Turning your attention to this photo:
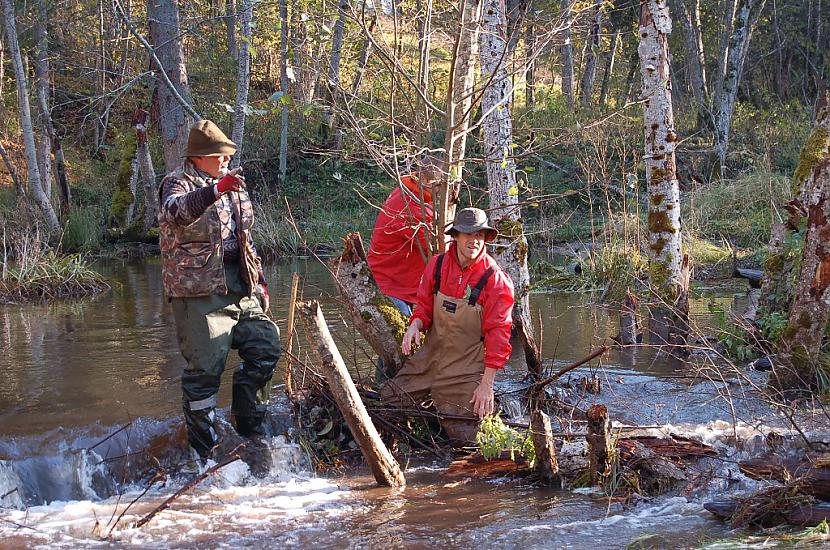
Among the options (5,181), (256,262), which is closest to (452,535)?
(256,262)

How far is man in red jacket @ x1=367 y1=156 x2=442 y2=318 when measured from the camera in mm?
6912

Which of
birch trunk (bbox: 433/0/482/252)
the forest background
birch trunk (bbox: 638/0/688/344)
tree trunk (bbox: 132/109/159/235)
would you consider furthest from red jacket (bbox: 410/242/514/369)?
tree trunk (bbox: 132/109/159/235)

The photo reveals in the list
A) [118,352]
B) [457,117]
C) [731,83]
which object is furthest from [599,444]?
[731,83]

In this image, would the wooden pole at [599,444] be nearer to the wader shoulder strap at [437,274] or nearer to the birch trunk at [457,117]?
the wader shoulder strap at [437,274]

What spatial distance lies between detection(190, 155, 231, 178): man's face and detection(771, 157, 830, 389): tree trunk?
4.43 meters

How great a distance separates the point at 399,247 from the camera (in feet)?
23.4

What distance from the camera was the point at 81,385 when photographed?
775 centimetres

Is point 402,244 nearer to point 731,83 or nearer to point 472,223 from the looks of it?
point 472,223

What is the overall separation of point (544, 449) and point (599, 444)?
0.38 meters

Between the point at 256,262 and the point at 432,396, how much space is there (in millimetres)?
1578

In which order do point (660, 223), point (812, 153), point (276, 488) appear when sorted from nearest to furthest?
point (276, 488)
point (812, 153)
point (660, 223)

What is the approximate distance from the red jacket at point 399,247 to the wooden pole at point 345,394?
1.86 metres

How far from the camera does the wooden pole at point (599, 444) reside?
5.34 meters

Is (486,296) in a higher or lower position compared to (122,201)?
lower
